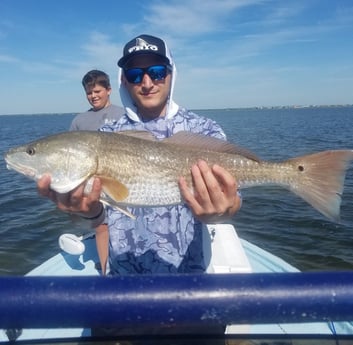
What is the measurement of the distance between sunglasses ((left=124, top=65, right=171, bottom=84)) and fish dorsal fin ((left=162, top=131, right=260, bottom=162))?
2.11 ft

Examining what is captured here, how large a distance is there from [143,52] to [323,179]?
202 centimetres

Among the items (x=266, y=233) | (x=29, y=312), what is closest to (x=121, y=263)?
(x=29, y=312)

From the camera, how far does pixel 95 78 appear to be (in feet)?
29.5

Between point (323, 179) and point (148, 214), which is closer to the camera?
point (323, 179)

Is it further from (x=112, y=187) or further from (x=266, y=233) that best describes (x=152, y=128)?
(x=266, y=233)

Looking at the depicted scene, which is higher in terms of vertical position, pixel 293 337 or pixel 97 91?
pixel 97 91

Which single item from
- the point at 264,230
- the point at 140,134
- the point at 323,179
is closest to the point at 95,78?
the point at 140,134

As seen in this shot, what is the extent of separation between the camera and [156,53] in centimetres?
374

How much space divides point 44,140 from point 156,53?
1.38 m

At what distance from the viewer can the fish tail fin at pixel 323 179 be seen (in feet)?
10.6

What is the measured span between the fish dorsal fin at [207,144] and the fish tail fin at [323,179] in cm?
46

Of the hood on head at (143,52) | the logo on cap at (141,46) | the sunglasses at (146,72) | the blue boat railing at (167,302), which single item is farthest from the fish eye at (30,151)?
the blue boat railing at (167,302)

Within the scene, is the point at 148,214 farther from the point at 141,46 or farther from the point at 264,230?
the point at 264,230

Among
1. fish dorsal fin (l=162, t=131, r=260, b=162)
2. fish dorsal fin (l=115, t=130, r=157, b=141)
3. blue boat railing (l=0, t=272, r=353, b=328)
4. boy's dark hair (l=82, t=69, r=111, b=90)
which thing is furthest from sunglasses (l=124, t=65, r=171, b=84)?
boy's dark hair (l=82, t=69, r=111, b=90)
